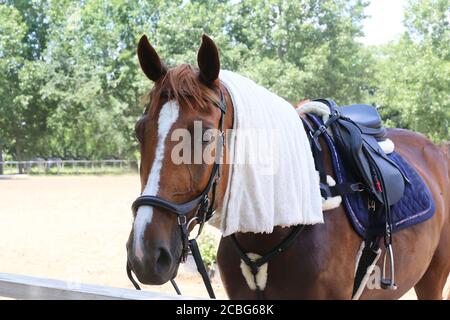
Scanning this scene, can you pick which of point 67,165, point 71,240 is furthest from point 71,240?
point 67,165

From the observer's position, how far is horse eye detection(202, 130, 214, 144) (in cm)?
170

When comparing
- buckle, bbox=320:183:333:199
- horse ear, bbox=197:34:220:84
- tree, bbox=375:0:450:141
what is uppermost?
tree, bbox=375:0:450:141

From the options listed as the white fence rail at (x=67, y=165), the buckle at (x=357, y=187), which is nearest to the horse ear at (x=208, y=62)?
the buckle at (x=357, y=187)

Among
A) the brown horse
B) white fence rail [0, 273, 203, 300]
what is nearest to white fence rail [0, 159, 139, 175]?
white fence rail [0, 273, 203, 300]

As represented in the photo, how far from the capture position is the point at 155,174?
1642mm

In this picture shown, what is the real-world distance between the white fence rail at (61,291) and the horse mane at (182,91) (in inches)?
25.4

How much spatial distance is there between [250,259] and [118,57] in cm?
2862

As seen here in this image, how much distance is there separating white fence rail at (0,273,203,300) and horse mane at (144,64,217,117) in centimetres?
65

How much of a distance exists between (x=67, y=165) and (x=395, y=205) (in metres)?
33.2

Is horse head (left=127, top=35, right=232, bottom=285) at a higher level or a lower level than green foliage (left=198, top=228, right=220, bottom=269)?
higher

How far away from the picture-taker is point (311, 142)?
2195 mm

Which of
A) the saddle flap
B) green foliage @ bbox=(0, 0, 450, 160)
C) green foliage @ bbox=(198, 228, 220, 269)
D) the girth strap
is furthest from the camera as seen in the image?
green foliage @ bbox=(0, 0, 450, 160)

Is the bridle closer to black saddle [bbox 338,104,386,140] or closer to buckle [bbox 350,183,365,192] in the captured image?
buckle [bbox 350,183,365,192]

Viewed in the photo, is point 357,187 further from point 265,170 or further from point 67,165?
point 67,165
